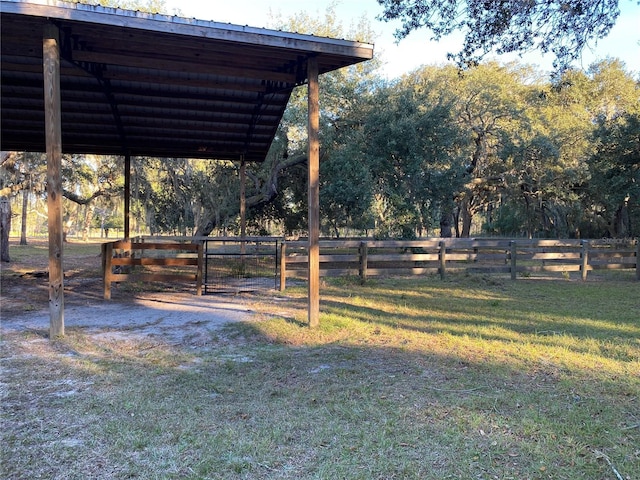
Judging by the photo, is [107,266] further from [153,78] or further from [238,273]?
[238,273]

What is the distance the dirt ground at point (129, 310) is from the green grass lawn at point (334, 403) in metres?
0.45

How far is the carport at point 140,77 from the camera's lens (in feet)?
17.8

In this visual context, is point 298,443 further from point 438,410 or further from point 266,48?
point 266,48

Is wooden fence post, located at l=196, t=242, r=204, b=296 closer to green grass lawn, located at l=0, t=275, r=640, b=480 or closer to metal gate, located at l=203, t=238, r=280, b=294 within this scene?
metal gate, located at l=203, t=238, r=280, b=294

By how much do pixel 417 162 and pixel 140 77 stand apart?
1030 centimetres

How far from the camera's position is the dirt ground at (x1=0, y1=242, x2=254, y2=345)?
20.0ft

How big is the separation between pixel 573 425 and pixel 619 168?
1336cm

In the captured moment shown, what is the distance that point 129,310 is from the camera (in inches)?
295

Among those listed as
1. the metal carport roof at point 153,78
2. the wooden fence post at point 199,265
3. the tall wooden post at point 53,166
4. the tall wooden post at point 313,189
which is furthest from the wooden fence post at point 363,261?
the tall wooden post at point 53,166

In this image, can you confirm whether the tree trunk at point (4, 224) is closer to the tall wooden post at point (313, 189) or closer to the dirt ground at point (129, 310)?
the dirt ground at point (129, 310)

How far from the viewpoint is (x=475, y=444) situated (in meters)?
2.93

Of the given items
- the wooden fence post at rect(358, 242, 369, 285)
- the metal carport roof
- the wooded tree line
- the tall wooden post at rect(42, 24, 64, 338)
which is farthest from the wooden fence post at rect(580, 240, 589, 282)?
the tall wooden post at rect(42, 24, 64, 338)

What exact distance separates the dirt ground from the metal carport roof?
150 inches

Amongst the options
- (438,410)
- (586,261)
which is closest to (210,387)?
(438,410)
